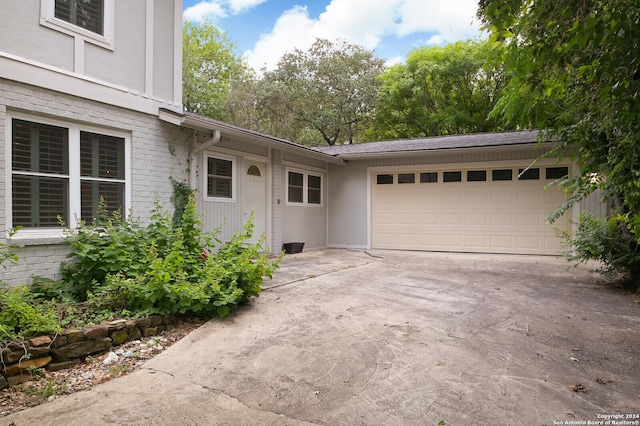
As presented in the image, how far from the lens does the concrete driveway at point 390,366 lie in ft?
7.43

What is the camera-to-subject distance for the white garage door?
900 cm

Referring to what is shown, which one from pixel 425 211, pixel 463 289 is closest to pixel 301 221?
pixel 425 211

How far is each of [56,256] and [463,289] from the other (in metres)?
5.61

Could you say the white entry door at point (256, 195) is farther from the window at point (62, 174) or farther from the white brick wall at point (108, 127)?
the window at point (62, 174)

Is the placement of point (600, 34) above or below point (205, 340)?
above

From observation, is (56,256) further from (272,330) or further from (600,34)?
(600,34)

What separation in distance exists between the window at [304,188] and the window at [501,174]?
4.70 metres

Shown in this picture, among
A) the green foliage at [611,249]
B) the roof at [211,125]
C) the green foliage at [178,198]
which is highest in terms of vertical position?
the roof at [211,125]

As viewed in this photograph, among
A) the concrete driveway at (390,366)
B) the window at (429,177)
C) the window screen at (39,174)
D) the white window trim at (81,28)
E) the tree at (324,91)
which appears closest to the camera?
the concrete driveway at (390,366)

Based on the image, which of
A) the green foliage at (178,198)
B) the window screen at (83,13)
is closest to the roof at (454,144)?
the green foliage at (178,198)

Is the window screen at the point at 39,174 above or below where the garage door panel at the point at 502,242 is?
above

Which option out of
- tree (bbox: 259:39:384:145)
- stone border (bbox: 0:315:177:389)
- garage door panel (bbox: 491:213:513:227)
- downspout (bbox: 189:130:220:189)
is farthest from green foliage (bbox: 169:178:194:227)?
tree (bbox: 259:39:384:145)

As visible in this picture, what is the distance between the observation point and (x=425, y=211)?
10.2 metres

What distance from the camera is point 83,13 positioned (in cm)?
504
